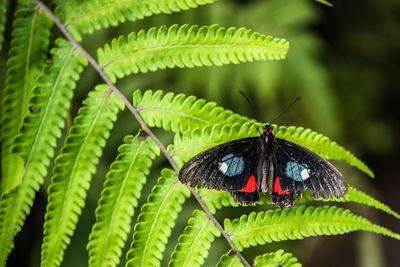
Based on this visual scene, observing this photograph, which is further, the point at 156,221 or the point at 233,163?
the point at 233,163

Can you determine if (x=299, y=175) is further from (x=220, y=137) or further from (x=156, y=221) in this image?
(x=156, y=221)

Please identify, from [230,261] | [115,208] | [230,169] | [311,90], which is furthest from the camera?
[311,90]

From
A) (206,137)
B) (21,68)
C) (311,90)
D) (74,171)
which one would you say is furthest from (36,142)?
(311,90)

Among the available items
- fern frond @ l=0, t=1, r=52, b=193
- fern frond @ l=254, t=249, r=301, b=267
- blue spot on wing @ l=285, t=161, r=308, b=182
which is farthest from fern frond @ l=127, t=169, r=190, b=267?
fern frond @ l=0, t=1, r=52, b=193

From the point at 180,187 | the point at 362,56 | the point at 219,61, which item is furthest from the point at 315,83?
the point at 180,187

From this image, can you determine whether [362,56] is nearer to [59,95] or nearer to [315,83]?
[315,83]

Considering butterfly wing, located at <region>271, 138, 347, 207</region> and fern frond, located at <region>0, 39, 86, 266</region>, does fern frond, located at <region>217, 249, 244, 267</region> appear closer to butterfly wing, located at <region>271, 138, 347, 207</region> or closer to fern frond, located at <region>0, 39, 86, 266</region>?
butterfly wing, located at <region>271, 138, 347, 207</region>

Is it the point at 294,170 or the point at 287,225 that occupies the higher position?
the point at 294,170
